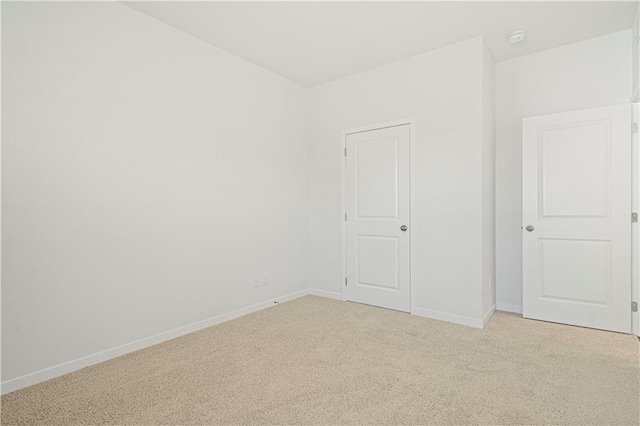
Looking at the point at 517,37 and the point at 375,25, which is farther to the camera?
the point at 517,37

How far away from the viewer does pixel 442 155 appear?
3258mm

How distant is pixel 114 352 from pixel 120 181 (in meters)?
1.27

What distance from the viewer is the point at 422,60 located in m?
3.38

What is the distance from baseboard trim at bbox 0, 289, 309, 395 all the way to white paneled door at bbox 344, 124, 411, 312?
3.95 feet

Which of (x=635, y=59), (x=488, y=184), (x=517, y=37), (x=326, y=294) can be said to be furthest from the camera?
(x=326, y=294)

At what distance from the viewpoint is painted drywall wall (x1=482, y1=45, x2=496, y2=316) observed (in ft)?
10.3

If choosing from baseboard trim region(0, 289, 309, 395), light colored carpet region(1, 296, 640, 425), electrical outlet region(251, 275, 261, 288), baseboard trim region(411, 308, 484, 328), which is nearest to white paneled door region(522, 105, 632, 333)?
light colored carpet region(1, 296, 640, 425)

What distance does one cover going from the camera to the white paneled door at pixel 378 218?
3.52 meters

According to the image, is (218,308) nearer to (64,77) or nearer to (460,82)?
(64,77)

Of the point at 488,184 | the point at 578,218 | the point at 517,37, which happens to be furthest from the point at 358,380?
the point at 517,37

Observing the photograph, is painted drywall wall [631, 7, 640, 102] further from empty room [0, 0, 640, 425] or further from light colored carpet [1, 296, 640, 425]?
light colored carpet [1, 296, 640, 425]

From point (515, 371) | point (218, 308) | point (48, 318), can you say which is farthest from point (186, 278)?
point (515, 371)

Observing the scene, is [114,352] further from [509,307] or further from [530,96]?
[530,96]

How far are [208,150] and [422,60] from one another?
2.32 m
